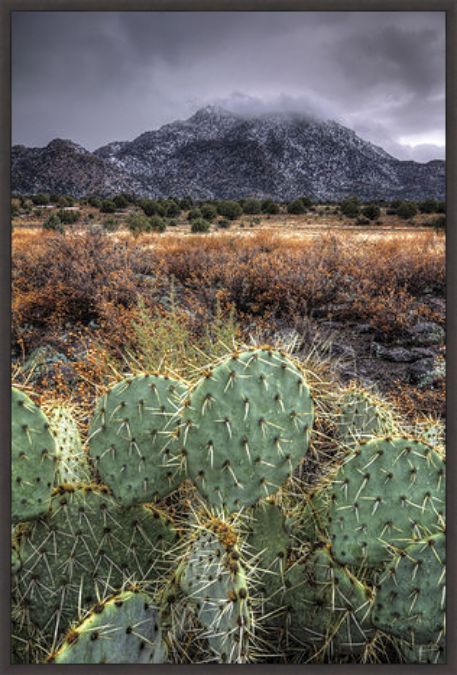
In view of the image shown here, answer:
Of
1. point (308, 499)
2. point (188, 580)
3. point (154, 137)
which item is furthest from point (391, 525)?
point (154, 137)

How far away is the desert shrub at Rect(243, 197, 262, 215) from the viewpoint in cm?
209

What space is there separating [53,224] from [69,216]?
0.16 metres

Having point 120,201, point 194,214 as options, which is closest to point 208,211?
point 194,214

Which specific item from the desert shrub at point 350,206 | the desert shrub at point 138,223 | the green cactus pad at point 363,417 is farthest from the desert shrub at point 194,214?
the green cactus pad at point 363,417

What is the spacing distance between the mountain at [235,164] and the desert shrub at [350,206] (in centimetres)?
3

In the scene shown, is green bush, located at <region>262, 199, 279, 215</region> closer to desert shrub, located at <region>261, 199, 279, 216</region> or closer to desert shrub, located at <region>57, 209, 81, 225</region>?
desert shrub, located at <region>261, 199, 279, 216</region>

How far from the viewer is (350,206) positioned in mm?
2113

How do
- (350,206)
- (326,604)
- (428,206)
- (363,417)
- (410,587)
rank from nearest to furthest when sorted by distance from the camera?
(410,587) < (326,604) < (363,417) < (428,206) < (350,206)

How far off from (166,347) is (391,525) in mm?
1061

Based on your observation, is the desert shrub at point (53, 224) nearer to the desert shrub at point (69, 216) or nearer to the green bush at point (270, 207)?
the desert shrub at point (69, 216)

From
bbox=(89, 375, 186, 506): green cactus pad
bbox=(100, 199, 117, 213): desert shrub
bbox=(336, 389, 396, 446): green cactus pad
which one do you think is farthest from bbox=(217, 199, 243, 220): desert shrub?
bbox=(89, 375, 186, 506): green cactus pad

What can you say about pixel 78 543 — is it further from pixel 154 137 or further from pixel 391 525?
pixel 154 137

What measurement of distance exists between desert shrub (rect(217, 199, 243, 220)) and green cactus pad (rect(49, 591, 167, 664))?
1242 millimetres

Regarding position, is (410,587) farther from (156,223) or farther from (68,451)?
(156,223)
